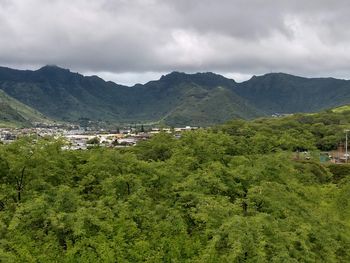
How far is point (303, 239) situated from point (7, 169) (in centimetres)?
2804

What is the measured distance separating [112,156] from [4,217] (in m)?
16.0

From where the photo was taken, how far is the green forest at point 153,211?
3020 centimetres

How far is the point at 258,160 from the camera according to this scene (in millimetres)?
49562

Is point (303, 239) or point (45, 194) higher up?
point (45, 194)

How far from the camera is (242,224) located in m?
30.8

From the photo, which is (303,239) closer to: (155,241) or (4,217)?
(155,241)

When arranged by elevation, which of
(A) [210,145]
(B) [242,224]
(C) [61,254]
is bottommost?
(C) [61,254]

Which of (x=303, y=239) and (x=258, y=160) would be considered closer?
(x=303, y=239)

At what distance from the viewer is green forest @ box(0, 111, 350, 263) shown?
30.2 m

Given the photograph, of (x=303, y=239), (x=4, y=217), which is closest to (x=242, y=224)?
(x=303, y=239)

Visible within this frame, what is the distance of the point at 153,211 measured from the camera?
36.2 metres

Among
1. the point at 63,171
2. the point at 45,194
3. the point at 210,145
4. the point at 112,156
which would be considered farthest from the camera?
the point at 210,145

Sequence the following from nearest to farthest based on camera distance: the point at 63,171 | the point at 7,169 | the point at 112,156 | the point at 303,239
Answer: the point at 303,239, the point at 7,169, the point at 63,171, the point at 112,156

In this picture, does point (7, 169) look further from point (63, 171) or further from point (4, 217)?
point (4, 217)
